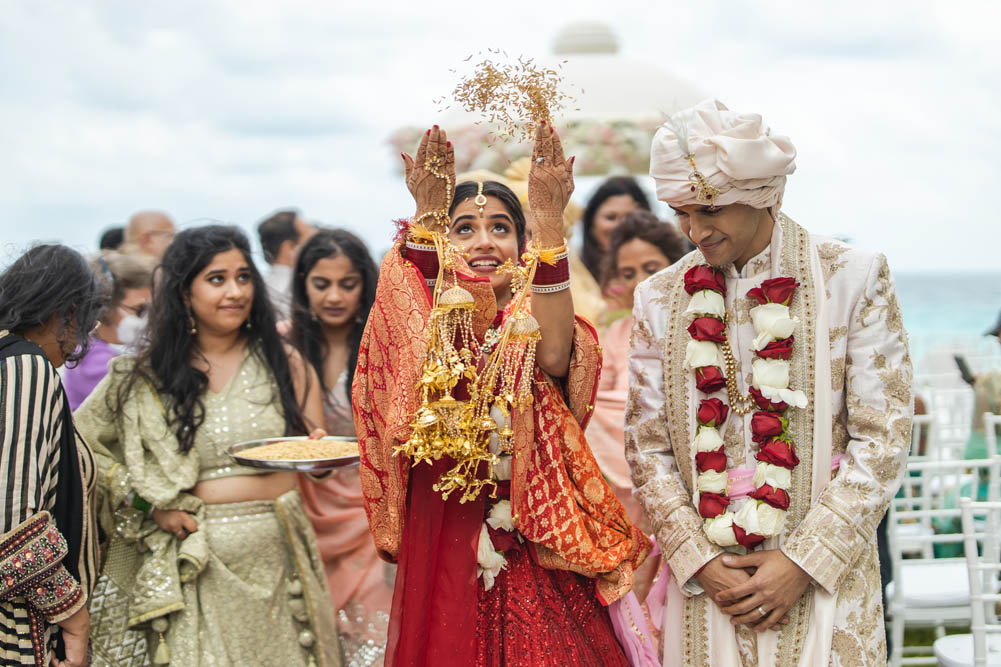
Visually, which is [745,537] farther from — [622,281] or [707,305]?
[622,281]

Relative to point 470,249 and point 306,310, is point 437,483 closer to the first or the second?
point 470,249

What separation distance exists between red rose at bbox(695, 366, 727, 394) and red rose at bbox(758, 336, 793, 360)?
14cm

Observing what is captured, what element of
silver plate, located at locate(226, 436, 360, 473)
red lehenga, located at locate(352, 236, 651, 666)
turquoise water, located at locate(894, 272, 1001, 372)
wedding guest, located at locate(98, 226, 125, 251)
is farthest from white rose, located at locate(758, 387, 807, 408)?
turquoise water, located at locate(894, 272, 1001, 372)

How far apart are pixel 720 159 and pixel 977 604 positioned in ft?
7.37

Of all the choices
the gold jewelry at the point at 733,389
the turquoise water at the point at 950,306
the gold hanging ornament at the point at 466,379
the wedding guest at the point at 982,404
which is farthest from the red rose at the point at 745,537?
the turquoise water at the point at 950,306

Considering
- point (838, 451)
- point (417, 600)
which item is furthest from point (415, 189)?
point (838, 451)

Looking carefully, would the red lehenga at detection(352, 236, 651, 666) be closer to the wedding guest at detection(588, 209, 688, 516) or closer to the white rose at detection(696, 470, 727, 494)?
the white rose at detection(696, 470, 727, 494)

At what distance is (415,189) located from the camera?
10.1 feet

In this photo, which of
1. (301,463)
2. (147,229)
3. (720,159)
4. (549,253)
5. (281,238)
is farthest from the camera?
(147,229)

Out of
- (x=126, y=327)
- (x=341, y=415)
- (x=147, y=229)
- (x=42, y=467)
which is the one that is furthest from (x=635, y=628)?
(x=147, y=229)

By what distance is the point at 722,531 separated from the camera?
9.70 feet

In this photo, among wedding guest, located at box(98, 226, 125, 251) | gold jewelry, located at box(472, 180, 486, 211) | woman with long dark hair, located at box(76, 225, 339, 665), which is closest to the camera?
gold jewelry, located at box(472, 180, 486, 211)

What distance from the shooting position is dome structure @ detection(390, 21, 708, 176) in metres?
6.55

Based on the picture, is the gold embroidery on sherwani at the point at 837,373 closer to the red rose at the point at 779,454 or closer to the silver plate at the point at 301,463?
the red rose at the point at 779,454
